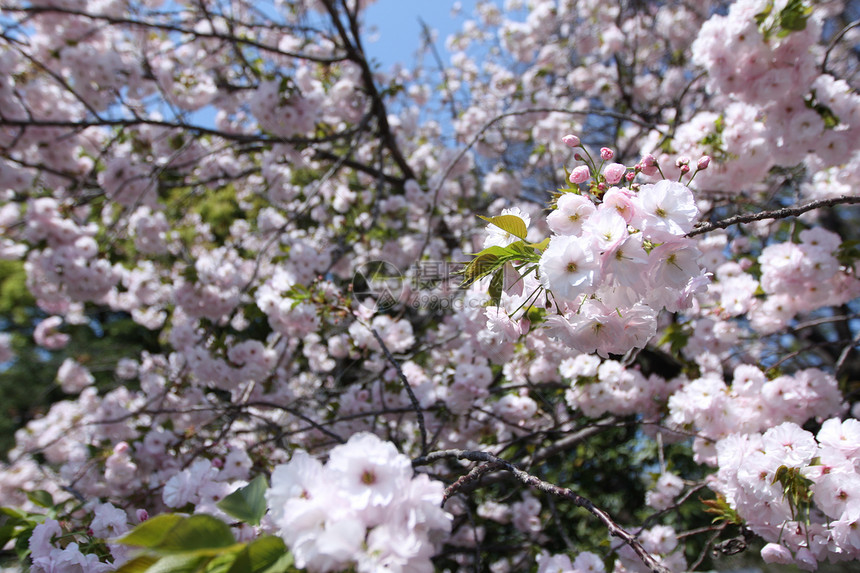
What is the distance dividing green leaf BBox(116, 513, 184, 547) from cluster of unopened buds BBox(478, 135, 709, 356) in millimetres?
802

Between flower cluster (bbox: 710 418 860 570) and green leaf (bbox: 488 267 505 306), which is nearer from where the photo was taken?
green leaf (bbox: 488 267 505 306)

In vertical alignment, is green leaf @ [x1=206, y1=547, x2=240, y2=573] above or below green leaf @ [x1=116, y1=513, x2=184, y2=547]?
below

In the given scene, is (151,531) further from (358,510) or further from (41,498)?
(41,498)

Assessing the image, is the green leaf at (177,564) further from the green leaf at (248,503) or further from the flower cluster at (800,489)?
the flower cluster at (800,489)

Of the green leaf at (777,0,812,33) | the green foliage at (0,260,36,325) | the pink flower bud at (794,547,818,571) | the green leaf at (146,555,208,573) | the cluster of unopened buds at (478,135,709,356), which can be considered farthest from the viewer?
the green foliage at (0,260,36,325)

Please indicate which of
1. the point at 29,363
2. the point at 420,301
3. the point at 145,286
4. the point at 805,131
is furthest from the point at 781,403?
the point at 29,363

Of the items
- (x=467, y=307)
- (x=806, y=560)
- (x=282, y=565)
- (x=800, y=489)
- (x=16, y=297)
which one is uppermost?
(x=16, y=297)

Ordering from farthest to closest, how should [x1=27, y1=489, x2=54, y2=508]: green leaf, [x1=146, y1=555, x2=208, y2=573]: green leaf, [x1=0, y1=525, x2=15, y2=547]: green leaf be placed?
[x1=27, y1=489, x2=54, y2=508]: green leaf → [x1=0, y1=525, x2=15, y2=547]: green leaf → [x1=146, y1=555, x2=208, y2=573]: green leaf

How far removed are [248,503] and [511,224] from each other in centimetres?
85

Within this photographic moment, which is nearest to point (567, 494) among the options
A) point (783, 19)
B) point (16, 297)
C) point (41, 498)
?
point (41, 498)

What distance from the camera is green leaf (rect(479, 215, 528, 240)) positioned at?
1035mm

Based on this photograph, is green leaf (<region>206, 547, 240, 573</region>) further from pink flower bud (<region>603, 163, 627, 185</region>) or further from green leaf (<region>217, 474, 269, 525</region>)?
pink flower bud (<region>603, 163, 627, 185</region>)

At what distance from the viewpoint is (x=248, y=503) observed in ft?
3.15

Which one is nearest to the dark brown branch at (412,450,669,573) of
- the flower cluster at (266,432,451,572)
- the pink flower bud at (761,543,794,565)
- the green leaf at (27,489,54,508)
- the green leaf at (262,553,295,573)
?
the flower cluster at (266,432,451,572)
